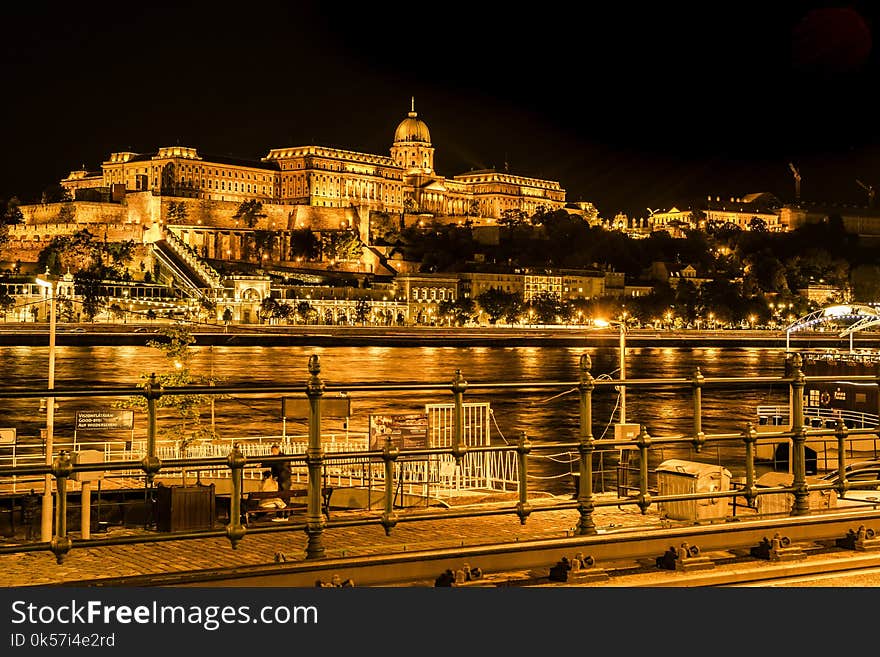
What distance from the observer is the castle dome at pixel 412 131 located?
153m

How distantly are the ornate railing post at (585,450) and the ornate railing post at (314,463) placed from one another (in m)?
1.35

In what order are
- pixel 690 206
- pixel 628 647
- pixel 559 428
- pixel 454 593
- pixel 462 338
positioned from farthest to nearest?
pixel 690 206 → pixel 462 338 → pixel 559 428 → pixel 454 593 → pixel 628 647

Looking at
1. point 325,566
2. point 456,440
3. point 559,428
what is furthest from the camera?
point 559,428

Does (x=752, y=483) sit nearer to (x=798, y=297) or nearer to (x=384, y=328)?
(x=384, y=328)

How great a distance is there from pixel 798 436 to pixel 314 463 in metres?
2.91

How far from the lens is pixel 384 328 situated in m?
100

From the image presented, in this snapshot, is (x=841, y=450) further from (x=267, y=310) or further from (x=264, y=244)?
(x=264, y=244)

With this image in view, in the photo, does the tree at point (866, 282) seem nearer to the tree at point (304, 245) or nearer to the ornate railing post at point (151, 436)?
the tree at point (304, 245)

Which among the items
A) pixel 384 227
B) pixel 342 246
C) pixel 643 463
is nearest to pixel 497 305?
pixel 342 246

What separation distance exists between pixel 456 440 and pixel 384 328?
9409 cm

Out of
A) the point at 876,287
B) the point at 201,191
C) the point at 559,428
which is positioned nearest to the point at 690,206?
the point at 876,287

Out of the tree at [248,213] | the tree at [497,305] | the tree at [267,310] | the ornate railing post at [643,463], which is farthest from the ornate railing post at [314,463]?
the tree at [248,213]

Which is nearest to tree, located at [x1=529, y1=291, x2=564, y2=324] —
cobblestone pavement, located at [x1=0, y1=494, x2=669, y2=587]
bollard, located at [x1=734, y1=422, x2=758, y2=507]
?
cobblestone pavement, located at [x1=0, y1=494, x2=669, y2=587]

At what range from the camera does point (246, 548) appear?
20.9 ft
